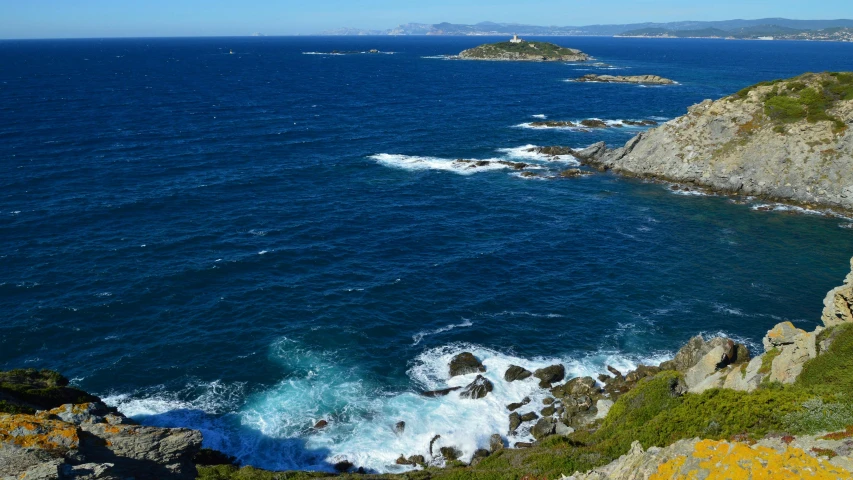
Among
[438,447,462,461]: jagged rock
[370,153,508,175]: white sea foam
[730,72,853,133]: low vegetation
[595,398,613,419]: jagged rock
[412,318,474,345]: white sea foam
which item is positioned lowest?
[438,447,462,461]: jagged rock

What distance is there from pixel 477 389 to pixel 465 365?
304 centimetres

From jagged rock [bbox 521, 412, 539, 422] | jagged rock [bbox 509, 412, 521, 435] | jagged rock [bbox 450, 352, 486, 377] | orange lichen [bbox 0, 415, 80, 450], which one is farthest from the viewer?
jagged rock [bbox 450, 352, 486, 377]

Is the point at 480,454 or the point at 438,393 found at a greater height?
the point at 438,393

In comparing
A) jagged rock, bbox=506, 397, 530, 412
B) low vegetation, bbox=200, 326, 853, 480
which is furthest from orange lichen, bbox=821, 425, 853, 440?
jagged rock, bbox=506, 397, 530, 412

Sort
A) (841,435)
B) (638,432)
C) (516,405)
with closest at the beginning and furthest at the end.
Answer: (841,435)
(638,432)
(516,405)

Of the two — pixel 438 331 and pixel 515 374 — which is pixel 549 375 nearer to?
pixel 515 374

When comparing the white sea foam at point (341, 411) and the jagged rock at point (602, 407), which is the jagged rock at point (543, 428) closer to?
the white sea foam at point (341, 411)

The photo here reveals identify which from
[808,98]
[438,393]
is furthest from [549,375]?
[808,98]

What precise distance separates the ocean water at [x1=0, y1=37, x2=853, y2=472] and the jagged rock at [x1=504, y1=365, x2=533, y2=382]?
0.76 meters

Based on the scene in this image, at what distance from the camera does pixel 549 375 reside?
46125 mm

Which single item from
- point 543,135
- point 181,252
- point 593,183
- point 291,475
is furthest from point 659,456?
point 543,135

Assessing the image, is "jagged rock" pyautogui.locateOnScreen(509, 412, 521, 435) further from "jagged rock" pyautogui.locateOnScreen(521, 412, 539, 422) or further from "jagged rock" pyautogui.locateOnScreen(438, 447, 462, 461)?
"jagged rock" pyautogui.locateOnScreen(438, 447, 462, 461)

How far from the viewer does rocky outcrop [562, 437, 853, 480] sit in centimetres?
1762

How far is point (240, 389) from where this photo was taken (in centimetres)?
4488
